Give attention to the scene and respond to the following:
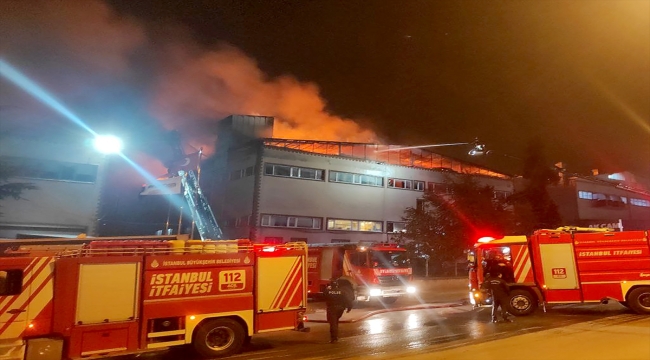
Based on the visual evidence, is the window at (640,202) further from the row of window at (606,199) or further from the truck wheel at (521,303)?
the truck wheel at (521,303)

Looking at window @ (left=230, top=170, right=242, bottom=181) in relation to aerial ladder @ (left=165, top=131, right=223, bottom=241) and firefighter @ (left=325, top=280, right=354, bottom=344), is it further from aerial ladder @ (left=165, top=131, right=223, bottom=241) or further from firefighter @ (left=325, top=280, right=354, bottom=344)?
firefighter @ (left=325, top=280, right=354, bottom=344)

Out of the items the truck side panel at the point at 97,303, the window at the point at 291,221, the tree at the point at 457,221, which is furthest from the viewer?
the window at the point at 291,221

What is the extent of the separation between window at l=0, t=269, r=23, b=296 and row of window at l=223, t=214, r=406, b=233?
22442 mm

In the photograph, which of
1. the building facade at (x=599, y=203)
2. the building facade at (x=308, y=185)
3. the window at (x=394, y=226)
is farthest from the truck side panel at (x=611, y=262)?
the building facade at (x=599, y=203)

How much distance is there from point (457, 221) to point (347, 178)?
11.0 metres

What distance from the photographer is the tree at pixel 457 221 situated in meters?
24.3

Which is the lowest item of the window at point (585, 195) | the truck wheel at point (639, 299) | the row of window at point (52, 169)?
the truck wheel at point (639, 299)

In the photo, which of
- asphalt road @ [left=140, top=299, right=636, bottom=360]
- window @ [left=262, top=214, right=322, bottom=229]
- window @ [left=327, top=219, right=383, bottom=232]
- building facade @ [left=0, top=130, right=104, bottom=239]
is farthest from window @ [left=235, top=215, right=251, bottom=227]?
asphalt road @ [left=140, top=299, right=636, bottom=360]

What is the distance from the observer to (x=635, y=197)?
5466 cm

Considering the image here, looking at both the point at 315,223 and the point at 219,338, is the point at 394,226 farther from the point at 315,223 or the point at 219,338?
the point at 219,338

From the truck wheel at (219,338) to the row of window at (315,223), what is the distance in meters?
21.1

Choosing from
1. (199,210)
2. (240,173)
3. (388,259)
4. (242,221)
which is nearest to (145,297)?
(388,259)

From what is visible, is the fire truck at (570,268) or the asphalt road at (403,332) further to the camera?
the fire truck at (570,268)

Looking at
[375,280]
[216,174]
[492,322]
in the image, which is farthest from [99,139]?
[492,322]
